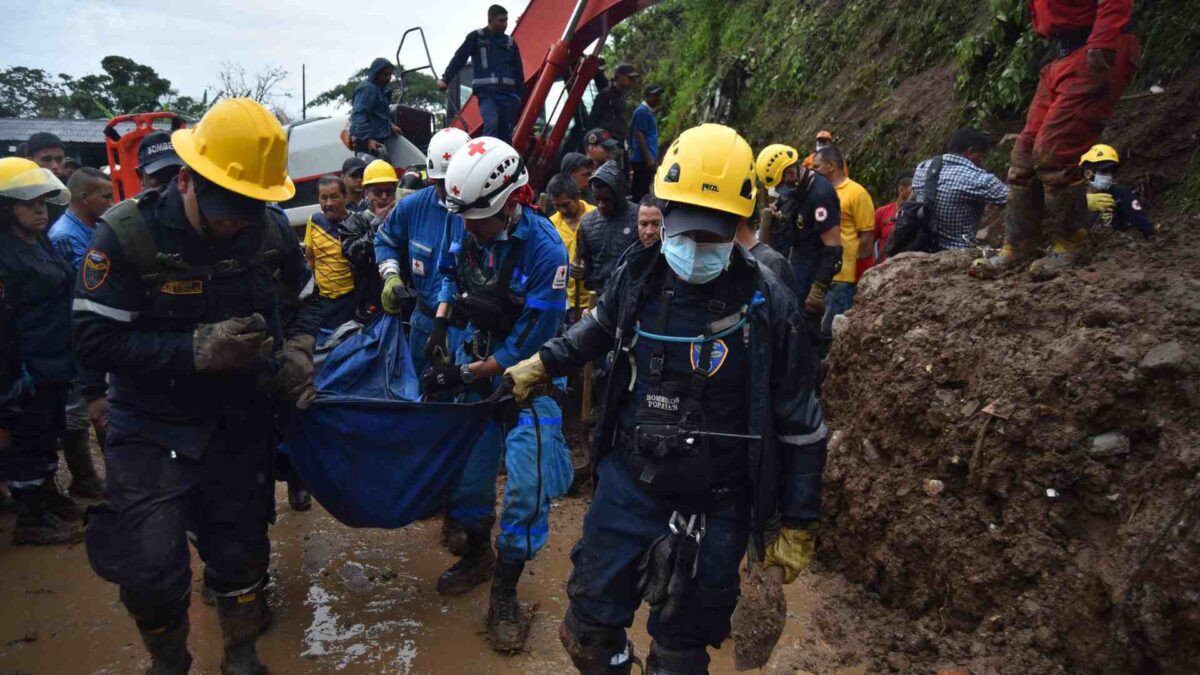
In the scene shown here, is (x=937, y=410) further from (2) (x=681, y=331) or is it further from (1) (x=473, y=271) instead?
(1) (x=473, y=271)

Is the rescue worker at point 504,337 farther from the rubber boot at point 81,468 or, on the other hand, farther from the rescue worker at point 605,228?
the rubber boot at point 81,468

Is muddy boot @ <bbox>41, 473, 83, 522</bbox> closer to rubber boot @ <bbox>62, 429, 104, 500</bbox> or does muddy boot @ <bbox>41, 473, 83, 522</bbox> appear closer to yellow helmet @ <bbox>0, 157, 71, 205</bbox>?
rubber boot @ <bbox>62, 429, 104, 500</bbox>

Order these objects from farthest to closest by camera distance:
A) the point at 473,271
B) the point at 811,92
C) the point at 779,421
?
the point at 811,92, the point at 473,271, the point at 779,421

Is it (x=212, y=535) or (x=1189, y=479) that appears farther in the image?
(x=212, y=535)

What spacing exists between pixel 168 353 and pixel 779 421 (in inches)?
85.6

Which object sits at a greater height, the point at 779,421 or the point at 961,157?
the point at 961,157

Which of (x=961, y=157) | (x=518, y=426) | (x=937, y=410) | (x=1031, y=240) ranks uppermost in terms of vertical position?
(x=961, y=157)

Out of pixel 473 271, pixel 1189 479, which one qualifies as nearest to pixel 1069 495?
pixel 1189 479

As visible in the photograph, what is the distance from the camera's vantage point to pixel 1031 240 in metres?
4.26

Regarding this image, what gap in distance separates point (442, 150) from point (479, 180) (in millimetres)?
1107

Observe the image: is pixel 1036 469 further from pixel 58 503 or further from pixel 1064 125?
pixel 58 503

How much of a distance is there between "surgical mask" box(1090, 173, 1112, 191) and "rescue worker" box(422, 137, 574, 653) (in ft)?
10.3

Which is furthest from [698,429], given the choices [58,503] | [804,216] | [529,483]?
[58,503]

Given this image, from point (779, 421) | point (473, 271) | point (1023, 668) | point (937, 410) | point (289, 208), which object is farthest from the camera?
point (289, 208)
